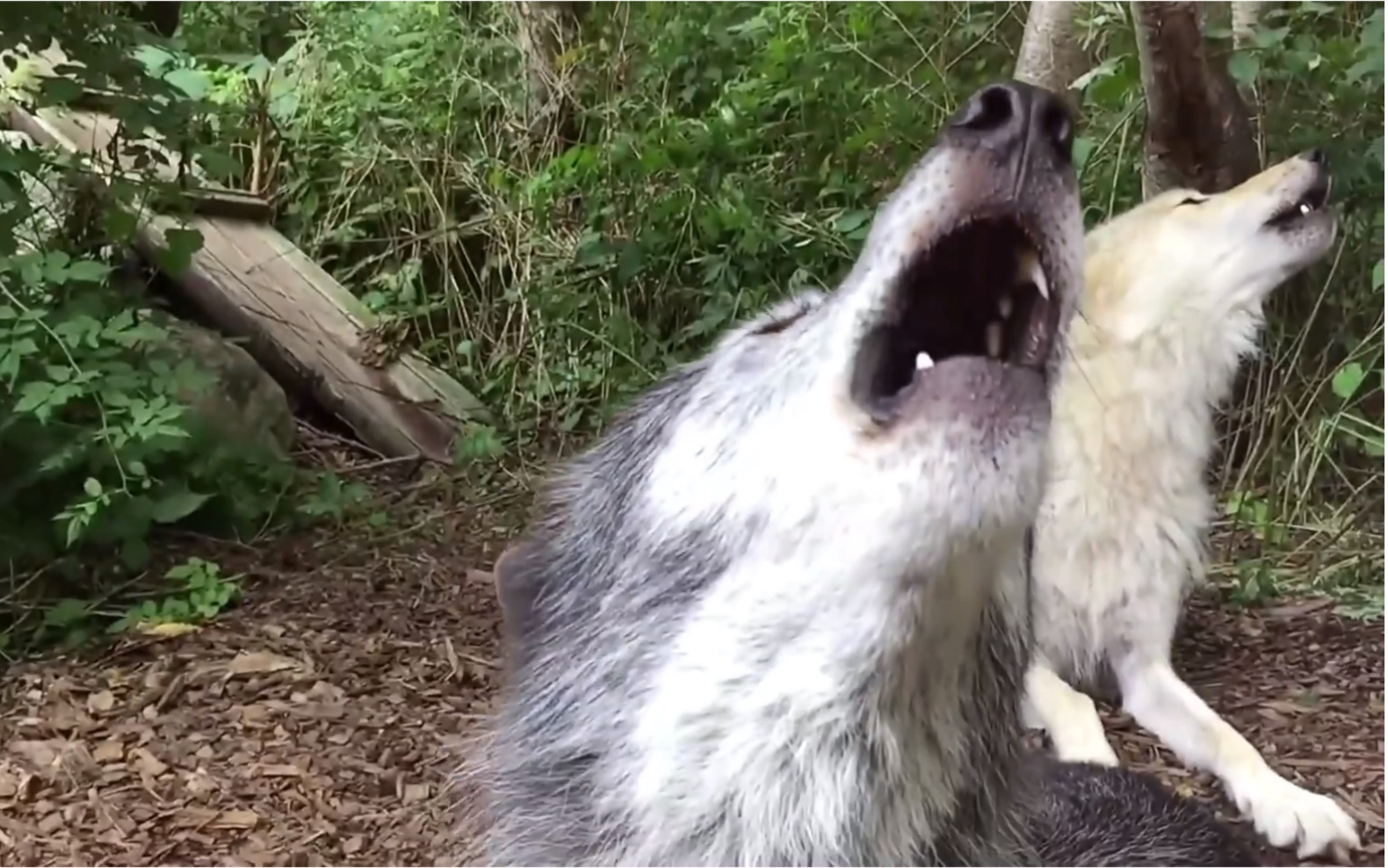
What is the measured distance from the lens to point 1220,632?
10.0 ft

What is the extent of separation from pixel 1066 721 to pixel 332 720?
1480mm

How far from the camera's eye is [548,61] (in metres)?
4.43

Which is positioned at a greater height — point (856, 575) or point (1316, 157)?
point (1316, 157)

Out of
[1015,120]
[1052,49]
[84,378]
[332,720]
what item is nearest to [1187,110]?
[1052,49]

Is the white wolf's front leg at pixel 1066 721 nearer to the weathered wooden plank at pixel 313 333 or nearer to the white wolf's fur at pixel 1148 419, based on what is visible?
the white wolf's fur at pixel 1148 419

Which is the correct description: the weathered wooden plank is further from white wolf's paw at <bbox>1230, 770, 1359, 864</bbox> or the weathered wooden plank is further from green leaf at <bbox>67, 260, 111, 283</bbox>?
white wolf's paw at <bbox>1230, 770, 1359, 864</bbox>

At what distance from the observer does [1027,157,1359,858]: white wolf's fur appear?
2883mm

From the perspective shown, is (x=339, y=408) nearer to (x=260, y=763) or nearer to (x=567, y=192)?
(x=567, y=192)

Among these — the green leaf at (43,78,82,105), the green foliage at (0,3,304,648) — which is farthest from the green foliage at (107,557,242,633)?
the green leaf at (43,78,82,105)

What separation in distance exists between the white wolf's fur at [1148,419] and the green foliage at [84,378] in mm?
2000

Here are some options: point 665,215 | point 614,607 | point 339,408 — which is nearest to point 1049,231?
point 614,607

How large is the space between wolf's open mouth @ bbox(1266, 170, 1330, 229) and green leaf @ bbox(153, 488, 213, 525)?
8.50ft

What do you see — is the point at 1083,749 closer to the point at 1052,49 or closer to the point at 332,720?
the point at 332,720

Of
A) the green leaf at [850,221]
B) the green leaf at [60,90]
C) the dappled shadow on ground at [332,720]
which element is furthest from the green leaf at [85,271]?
the green leaf at [850,221]
